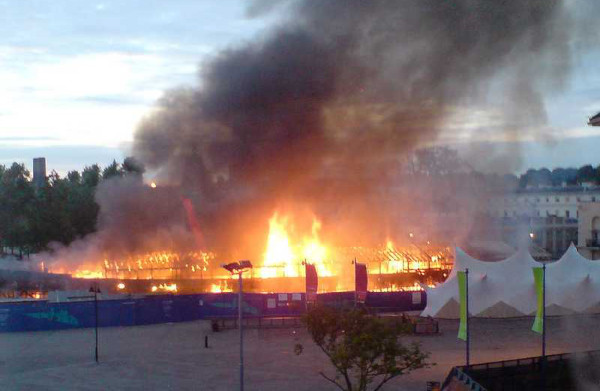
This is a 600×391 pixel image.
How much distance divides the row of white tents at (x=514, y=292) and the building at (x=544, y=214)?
71.9 ft

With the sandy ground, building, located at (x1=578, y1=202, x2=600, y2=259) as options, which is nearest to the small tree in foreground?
the sandy ground

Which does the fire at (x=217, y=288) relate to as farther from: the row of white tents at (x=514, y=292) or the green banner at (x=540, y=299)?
the green banner at (x=540, y=299)

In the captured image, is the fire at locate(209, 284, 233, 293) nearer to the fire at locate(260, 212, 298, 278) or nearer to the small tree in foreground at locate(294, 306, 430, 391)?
the fire at locate(260, 212, 298, 278)

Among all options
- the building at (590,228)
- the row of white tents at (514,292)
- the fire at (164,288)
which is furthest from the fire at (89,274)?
the building at (590,228)

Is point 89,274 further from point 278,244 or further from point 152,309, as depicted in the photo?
point 152,309

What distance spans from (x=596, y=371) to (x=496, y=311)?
8.74m

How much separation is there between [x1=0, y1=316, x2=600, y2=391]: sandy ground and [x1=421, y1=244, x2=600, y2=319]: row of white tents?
1.47 feet

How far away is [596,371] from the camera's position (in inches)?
618

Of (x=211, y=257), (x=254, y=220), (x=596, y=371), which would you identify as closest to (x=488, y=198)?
(x=254, y=220)

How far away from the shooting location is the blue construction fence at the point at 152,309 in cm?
2411

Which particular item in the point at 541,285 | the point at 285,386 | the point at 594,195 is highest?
the point at 594,195

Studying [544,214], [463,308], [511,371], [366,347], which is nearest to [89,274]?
[463,308]

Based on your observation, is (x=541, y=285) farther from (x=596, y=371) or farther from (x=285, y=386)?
(x=285, y=386)

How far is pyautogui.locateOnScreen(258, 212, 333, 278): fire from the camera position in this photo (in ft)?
106
